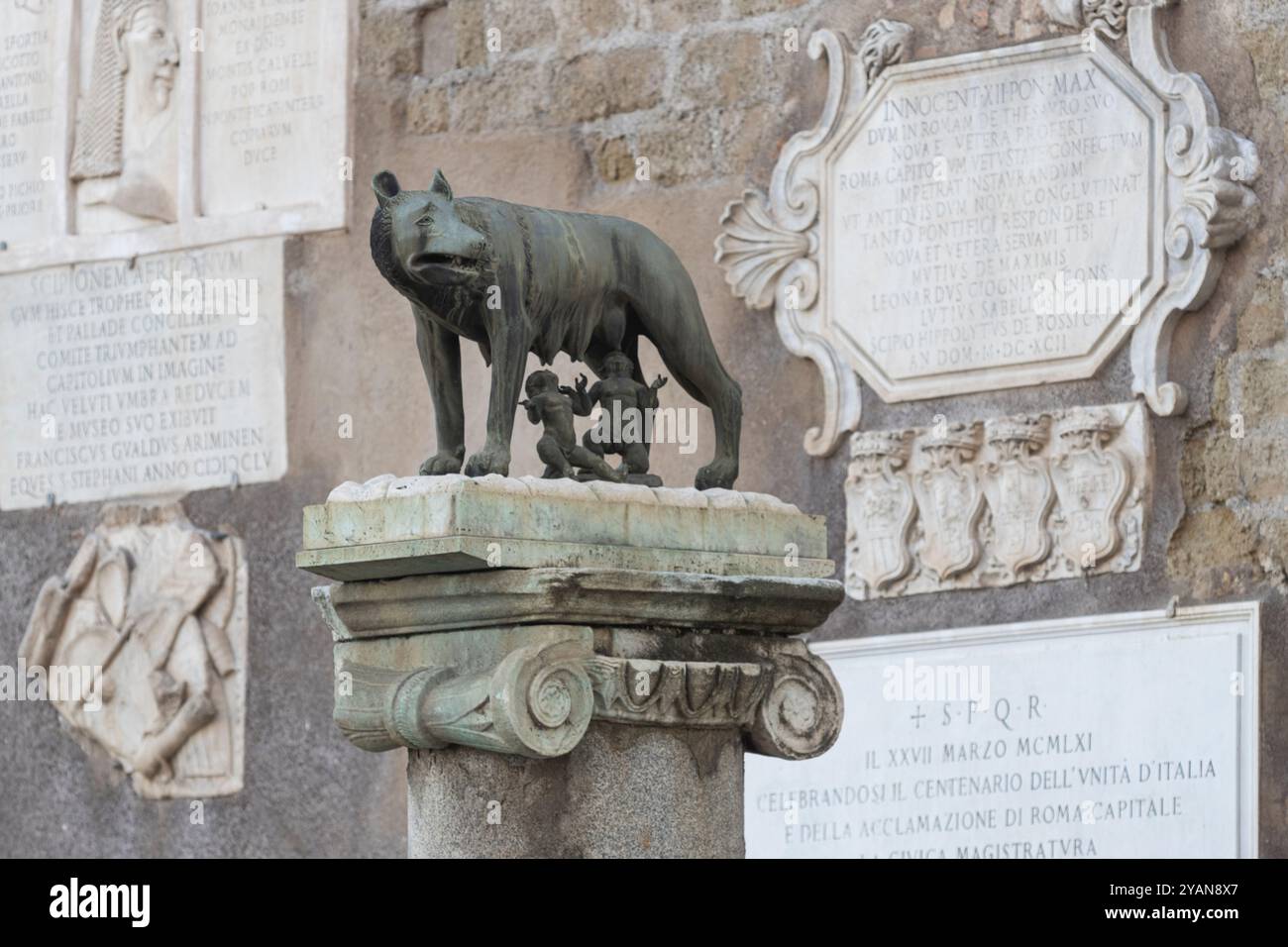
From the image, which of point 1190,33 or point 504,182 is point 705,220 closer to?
point 504,182

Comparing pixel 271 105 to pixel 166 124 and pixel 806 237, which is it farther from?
pixel 806 237

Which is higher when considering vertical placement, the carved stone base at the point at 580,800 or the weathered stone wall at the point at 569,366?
the weathered stone wall at the point at 569,366

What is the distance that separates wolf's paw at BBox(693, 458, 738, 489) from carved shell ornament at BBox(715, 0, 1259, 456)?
260cm

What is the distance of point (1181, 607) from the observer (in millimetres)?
8000

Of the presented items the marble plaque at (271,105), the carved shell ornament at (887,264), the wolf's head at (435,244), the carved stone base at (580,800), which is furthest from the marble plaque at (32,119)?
the carved stone base at (580,800)

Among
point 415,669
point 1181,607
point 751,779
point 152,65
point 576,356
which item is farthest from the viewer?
point 152,65

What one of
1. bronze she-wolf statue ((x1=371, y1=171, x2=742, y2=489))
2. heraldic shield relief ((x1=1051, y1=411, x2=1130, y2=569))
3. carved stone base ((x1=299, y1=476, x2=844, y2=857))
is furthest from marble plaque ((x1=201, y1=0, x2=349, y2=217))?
carved stone base ((x1=299, y1=476, x2=844, y2=857))

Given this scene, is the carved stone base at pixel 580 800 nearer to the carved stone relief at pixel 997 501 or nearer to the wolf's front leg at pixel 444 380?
the wolf's front leg at pixel 444 380

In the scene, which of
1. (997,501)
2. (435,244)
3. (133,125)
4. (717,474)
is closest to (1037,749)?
(997,501)

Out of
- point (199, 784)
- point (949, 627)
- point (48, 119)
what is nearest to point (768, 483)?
point (949, 627)

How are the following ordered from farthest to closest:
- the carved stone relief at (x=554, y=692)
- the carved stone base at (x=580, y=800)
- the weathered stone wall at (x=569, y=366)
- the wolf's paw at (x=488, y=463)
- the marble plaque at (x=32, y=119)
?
the marble plaque at (x=32, y=119) < the weathered stone wall at (x=569, y=366) < the wolf's paw at (x=488, y=463) < the carved stone base at (x=580, y=800) < the carved stone relief at (x=554, y=692)

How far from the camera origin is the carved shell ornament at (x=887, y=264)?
808cm

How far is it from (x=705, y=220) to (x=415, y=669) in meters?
4.21

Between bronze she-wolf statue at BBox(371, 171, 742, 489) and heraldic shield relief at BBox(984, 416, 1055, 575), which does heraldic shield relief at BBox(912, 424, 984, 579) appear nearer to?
heraldic shield relief at BBox(984, 416, 1055, 575)
